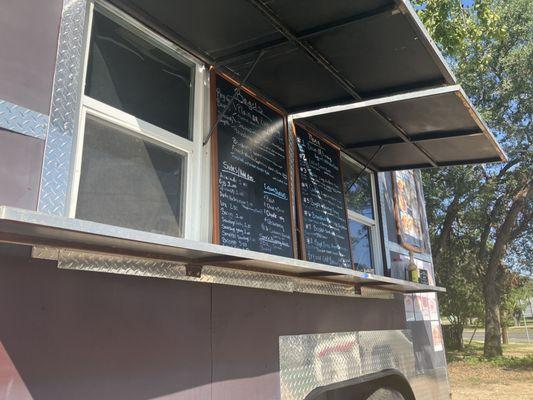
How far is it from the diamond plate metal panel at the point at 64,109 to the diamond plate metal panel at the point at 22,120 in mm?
48

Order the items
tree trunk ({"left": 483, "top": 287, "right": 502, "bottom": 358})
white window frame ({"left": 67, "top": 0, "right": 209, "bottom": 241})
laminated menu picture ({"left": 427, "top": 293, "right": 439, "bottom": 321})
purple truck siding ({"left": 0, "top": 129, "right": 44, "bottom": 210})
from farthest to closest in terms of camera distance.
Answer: tree trunk ({"left": 483, "top": 287, "right": 502, "bottom": 358}), laminated menu picture ({"left": 427, "top": 293, "right": 439, "bottom": 321}), white window frame ({"left": 67, "top": 0, "right": 209, "bottom": 241}), purple truck siding ({"left": 0, "top": 129, "right": 44, "bottom": 210})

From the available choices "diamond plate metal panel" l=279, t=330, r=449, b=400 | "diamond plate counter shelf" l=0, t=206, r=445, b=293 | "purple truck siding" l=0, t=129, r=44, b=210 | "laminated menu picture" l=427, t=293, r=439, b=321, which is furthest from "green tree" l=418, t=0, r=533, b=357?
"purple truck siding" l=0, t=129, r=44, b=210

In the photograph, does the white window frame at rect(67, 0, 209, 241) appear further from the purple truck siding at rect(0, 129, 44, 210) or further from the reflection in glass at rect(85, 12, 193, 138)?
the purple truck siding at rect(0, 129, 44, 210)

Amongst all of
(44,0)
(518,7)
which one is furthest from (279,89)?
(518,7)

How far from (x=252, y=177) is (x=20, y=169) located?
1.97m

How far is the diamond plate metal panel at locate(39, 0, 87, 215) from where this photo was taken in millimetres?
2326

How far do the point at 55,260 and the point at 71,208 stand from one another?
0.50 m

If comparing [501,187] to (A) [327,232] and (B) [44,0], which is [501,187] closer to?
(A) [327,232]

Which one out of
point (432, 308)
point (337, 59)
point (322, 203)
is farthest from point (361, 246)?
point (337, 59)

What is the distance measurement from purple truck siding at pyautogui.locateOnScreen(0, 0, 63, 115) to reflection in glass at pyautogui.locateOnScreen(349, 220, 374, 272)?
3.89 meters

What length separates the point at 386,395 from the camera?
13.1 ft

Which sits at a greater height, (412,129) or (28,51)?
(412,129)

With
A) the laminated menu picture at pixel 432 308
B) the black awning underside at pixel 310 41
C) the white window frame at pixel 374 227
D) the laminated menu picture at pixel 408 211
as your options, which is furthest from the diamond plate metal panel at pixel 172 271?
the laminated menu picture at pixel 432 308

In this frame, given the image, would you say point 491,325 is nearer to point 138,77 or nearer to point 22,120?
point 138,77
